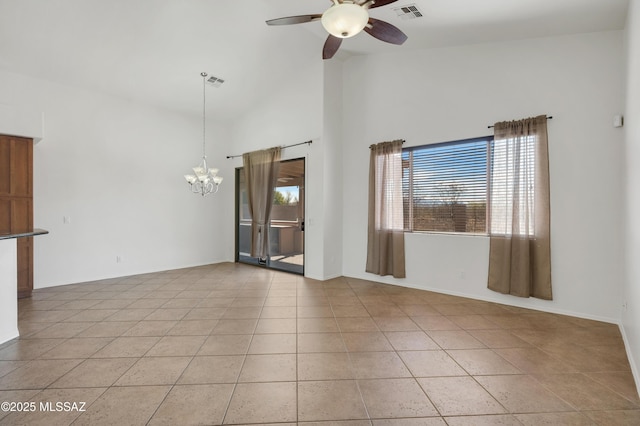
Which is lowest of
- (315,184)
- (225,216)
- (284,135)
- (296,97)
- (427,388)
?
(427,388)

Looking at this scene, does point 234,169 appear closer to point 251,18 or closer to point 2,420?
point 251,18

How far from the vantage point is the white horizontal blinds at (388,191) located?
4.69 m

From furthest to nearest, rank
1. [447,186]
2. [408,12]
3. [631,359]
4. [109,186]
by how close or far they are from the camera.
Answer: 1. [109,186]
2. [447,186]
3. [408,12]
4. [631,359]

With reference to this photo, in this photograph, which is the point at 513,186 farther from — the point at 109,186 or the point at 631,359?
the point at 109,186

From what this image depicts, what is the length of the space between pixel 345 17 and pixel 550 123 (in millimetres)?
3079

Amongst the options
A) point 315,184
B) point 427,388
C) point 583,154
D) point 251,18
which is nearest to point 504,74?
point 583,154

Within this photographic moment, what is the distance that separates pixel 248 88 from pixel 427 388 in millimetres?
5572

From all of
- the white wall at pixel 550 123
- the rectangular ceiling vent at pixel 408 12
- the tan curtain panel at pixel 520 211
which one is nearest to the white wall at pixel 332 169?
the white wall at pixel 550 123

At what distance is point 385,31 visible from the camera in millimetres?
2469

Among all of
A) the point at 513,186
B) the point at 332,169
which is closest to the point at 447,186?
the point at 513,186

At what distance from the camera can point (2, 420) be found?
170 centimetres

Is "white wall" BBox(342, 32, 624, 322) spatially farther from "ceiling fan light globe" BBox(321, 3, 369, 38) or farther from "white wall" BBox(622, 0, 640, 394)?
"ceiling fan light globe" BBox(321, 3, 369, 38)

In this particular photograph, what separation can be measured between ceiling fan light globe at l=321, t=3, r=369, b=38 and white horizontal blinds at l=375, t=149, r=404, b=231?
9.37ft

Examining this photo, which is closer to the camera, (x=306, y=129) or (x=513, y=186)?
(x=513, y=186)
